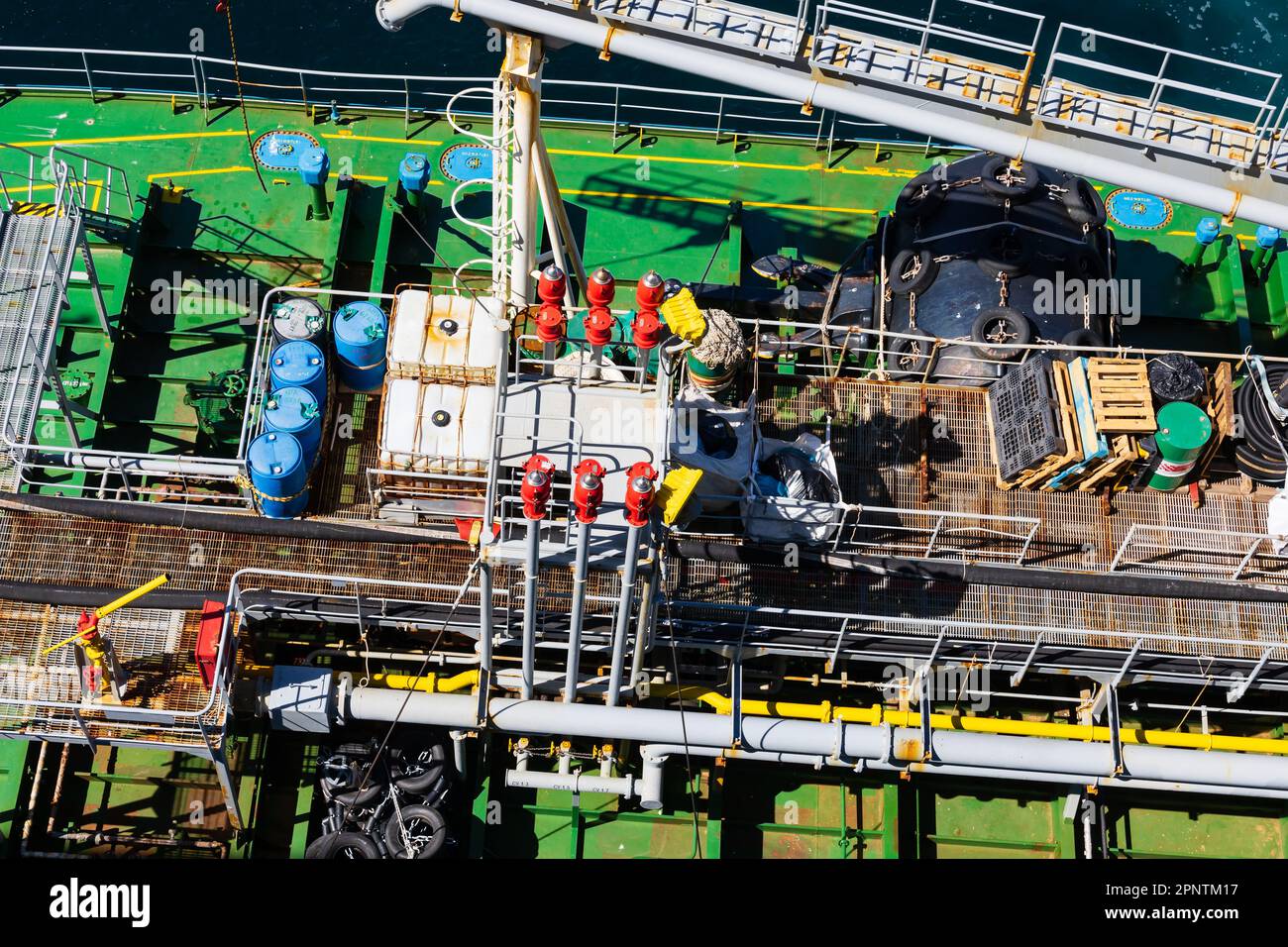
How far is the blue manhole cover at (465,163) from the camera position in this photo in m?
28.1

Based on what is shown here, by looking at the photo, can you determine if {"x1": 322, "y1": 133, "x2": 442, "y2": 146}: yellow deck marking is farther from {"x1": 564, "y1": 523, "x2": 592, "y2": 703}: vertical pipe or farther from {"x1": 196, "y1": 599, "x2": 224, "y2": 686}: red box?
{"x1": 564, "y1": 523, "x2": 592, "y2": 703}: vertical pipe

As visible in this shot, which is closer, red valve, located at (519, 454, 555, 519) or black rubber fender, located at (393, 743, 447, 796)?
red valve, located at (519, 454, 555, 519)

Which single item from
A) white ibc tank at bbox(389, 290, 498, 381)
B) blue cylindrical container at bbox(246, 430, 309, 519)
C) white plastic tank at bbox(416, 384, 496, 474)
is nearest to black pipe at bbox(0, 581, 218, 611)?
blue cylindrical container at bbox(246, 430, 309, 519)

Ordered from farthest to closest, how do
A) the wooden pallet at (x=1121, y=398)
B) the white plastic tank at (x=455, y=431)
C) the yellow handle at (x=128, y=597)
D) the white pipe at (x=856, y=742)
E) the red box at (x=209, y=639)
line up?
the wooden pallet at (x=1121, y=398)
the white pipe at (x=856, y=742)
the white plastic tank at (x=455, y=431)
the red box at (x=209, y=639)
the yellow handle at (x=128, y=597)

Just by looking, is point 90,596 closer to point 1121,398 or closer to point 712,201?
point 712,201

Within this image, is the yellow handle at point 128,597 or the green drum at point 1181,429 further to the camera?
the green drum at point 1181,429

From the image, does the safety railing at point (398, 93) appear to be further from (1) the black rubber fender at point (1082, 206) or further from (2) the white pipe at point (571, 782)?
(2) the white pipe at point (571, 782)

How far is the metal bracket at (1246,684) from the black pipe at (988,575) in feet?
3.60

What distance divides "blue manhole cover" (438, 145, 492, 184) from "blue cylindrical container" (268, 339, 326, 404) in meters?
7.77

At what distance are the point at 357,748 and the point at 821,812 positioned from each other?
7255mm

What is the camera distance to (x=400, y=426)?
66.3 feet

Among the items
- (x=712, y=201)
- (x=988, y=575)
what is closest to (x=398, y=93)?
(x=712, y=201)

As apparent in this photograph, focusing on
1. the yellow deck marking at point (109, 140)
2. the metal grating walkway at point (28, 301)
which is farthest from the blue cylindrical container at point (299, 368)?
the yellow deck marking at point (109, 140)

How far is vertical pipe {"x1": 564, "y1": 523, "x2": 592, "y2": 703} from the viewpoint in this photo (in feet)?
54.4
